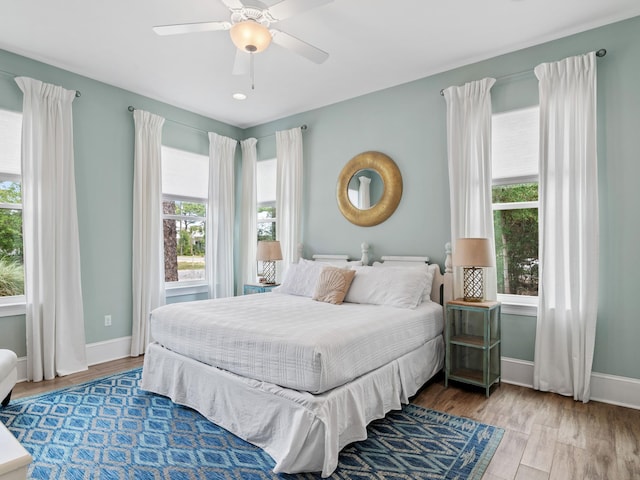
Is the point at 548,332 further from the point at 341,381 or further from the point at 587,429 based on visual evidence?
the point at 341,381

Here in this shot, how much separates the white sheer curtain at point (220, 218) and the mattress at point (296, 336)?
1.74m

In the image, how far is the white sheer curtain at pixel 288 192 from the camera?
475cm

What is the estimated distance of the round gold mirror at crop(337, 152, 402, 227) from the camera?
3.99 m


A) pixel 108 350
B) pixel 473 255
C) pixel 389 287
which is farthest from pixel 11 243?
pixel 473 255

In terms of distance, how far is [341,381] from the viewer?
2158mm

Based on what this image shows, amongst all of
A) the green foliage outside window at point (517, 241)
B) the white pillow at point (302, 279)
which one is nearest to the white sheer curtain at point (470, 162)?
the green foliage outside window at point (517, 241)

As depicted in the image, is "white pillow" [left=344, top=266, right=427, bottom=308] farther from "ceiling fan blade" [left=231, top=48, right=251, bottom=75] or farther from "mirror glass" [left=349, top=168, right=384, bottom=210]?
"ceiling fan blade" [left=231, top=48, right=251, bottom=75]

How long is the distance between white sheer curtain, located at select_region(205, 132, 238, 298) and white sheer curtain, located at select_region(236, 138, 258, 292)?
175mm

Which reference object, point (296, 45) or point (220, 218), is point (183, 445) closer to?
point (296, 45)

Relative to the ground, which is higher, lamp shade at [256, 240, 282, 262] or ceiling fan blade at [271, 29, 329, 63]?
ceiling fan blade at [271, 29, 329, 63]

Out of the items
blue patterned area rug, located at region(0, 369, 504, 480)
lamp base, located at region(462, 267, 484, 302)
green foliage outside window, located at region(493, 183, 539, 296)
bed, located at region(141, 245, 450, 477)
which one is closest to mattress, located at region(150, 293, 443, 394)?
bed, located at region(141, 245, 450, 477)

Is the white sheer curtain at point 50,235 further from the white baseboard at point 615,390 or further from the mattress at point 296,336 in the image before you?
the white baseboard at point 615,390

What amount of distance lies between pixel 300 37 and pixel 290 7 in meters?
0.91

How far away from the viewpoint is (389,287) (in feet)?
11.0
